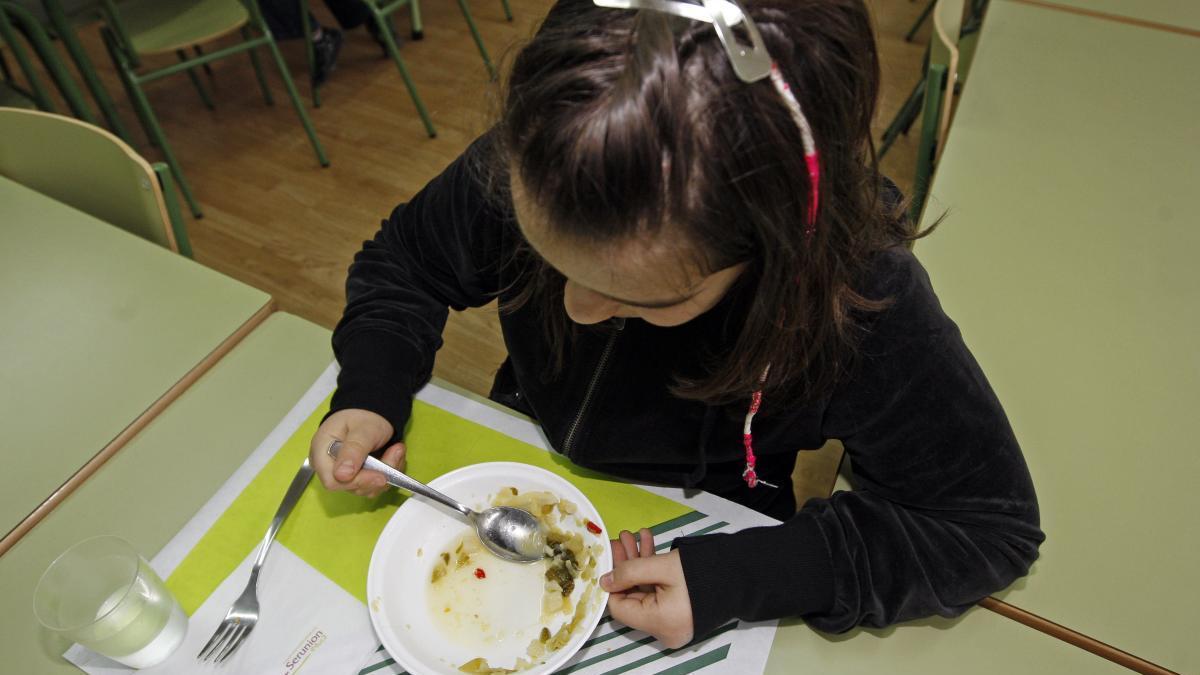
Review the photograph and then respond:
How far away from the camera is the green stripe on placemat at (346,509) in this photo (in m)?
0.72

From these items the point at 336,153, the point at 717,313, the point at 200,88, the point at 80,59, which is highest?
the point at 717,313

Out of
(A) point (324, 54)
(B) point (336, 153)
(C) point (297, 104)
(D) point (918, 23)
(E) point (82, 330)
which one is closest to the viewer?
(E) point (82, 330)

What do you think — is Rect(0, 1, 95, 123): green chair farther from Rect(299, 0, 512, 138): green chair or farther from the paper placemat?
the paper placemat

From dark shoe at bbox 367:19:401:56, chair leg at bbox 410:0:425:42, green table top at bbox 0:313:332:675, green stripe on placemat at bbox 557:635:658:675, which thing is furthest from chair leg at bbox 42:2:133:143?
green stripe on placemat at bbox 557:635:658:675

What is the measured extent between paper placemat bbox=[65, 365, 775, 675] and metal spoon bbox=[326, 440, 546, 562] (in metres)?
0.06

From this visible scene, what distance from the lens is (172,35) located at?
2.19 meters

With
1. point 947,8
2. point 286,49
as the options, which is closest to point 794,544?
point 947,8

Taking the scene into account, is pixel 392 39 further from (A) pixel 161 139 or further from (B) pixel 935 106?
(B) pixel 935 106

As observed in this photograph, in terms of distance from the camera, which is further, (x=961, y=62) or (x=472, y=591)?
(x=961, y=62)

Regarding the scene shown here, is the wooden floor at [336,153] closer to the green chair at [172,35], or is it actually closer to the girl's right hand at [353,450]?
the green chair at [172,35]

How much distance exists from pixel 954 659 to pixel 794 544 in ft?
0.59

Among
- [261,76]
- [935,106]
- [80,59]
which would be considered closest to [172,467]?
[935,106]

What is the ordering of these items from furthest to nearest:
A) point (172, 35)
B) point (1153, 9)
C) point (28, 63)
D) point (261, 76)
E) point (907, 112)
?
point (261, 76)
point (172, 35)
point (28, 63)
point (907, 112)
point (1153, 9)

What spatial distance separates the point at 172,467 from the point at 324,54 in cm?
241
